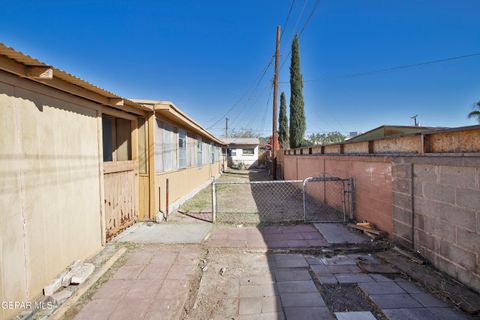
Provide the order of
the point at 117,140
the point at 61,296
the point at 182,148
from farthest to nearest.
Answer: the point at 182,148
the point at 117,140
the point at 61,296

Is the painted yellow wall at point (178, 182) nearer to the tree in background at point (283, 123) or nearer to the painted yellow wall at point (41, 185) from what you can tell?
the painted yellow wall at point (41, 185)

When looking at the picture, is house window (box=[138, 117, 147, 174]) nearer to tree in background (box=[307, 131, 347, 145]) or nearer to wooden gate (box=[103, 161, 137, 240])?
wooden gate (box=[103, 161, 137, 240])

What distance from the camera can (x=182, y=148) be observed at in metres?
8.43

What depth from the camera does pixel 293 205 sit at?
25.3 ft

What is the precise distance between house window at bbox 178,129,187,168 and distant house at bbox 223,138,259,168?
19.9m

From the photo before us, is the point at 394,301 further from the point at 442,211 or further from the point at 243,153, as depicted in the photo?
the point at 243,153

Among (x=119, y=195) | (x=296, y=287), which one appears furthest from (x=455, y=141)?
(x=119, y=195)

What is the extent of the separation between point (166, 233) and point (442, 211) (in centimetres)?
455

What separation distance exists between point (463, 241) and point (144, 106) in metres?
5.65

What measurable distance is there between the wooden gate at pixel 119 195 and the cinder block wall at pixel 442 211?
5061mm

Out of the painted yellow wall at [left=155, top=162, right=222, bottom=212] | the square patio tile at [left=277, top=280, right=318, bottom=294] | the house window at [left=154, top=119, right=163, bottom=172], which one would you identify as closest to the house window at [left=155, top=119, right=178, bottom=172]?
the house window at [left=154, top=119, right=163, bottom=172]

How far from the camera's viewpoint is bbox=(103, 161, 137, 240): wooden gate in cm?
438

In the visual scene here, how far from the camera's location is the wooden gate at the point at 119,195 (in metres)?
4.38

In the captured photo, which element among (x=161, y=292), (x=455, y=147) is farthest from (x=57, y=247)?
(x=455, y=147)
